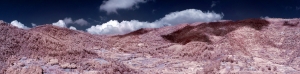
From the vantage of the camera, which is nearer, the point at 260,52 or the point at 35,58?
the point at 35,58

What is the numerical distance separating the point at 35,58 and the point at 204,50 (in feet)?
41.6

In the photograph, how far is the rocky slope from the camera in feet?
58.5

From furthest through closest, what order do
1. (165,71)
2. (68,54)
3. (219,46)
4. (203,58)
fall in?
(219,46), (203,58), (165,71), (68,54)

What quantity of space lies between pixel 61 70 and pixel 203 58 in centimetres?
1107

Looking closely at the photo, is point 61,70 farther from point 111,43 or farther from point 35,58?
point 111,43

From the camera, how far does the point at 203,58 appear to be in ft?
80.1

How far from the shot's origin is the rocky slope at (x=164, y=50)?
17844mm

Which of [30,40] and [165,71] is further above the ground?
[30,40]

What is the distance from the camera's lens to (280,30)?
30.9 m

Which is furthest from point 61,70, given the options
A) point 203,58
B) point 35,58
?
point 203,58

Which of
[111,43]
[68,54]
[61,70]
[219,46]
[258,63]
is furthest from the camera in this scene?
[111,43]

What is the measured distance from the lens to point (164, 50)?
2769 centimetres

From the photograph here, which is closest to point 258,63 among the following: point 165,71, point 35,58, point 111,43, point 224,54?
point 224,54

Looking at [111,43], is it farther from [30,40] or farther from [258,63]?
[258,63]
